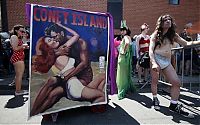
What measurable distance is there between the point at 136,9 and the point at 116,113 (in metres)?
14.5

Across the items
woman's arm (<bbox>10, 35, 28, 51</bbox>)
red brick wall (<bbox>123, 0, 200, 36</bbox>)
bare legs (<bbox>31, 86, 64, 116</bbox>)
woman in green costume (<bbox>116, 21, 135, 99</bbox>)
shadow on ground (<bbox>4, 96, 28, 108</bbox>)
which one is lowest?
shadow on ground (<bbox>4, 96, 28, 108</bbox>)

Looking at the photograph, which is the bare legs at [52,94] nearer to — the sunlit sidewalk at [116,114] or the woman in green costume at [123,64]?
the sunlit sidewalk at [116,114]

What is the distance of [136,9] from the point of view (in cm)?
1873

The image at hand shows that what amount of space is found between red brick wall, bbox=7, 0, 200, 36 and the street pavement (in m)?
12.4

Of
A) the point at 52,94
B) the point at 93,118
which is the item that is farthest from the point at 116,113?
the point at 52,94

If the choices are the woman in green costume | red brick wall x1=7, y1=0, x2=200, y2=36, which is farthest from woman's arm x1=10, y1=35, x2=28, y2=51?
red brick wall x1=7, y1=0, x2=200, y2=36

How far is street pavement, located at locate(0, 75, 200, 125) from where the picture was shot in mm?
4652

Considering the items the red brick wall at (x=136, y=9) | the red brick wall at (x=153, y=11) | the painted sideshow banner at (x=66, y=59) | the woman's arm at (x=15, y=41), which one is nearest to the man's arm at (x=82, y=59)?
the painted sideshow banner at (x=66, y=59)

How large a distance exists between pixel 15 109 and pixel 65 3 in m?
13.5

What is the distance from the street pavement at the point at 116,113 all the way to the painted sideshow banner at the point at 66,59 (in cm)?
30

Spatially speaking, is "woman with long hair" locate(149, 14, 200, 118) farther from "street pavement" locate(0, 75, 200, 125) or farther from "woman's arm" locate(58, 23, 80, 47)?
"woman's arm" locate(58, 23, 80, 47)

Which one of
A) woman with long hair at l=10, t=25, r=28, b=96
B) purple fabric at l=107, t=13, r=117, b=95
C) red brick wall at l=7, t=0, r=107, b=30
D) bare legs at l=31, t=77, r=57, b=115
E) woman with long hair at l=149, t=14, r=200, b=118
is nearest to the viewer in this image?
bare legs at l=31, t=77, r=57, b=115

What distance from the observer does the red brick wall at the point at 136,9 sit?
58.9 feet

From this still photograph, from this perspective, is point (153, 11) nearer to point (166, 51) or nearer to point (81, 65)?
point (166, 51)
